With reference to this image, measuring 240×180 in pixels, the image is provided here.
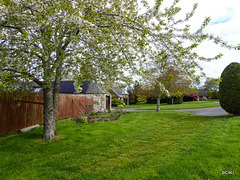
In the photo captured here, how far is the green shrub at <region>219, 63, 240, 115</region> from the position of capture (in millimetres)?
11188

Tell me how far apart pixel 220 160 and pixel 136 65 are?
3427 mm

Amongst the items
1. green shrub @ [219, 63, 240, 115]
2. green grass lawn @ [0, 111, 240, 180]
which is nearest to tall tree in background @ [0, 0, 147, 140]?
green grass lawn @ [0, 111, 240, 180]

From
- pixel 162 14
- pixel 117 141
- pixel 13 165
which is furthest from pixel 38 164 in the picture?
pixel 162 14

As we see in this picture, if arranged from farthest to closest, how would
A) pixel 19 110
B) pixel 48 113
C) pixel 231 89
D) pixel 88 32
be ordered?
pixel 231 89 → pixel 19 110 → pixel 48 113 → pixel 88 32

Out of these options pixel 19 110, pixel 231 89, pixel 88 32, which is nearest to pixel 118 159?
pixel 88 32

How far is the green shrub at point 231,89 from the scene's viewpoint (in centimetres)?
1119

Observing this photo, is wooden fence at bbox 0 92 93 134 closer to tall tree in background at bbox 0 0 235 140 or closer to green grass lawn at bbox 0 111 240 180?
green grass lawn at bbox 0 111 240 180

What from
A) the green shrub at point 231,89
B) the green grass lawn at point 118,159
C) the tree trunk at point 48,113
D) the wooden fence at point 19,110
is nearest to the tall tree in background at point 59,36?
the tree trunk at point 48,113

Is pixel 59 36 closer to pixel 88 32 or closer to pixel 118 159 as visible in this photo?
pixel 88 32

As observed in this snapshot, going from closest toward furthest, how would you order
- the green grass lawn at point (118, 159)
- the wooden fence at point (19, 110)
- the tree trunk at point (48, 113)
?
the green grass lawn at point (118, 159) < the tree trunk at point (48, 113) < the wooden fence at point (19, 110)

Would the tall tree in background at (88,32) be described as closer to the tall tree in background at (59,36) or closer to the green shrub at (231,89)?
the tall tree in background at (59,36)

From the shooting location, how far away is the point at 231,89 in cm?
1134

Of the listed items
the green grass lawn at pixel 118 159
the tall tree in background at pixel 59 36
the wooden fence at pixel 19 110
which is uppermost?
the tall tree in background at pixel 59 36

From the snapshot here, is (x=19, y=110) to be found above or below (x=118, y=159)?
above
